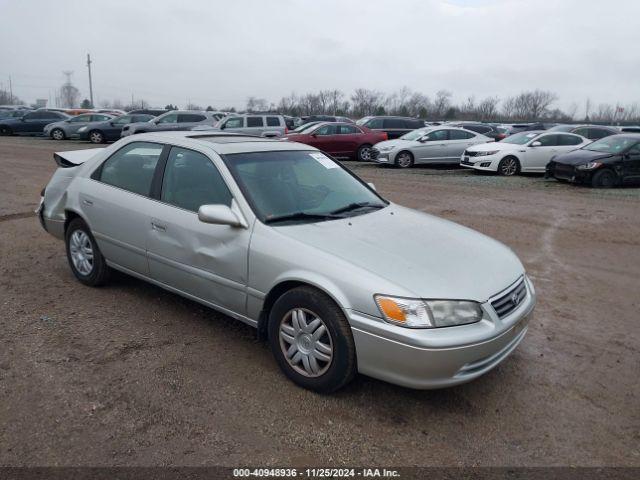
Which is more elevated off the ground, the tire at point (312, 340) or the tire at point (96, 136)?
the tire at point (96, 136)

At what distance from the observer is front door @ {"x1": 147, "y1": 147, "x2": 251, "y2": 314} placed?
3701mm

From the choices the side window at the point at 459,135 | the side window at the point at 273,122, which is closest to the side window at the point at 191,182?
the side window at the point at 459,135

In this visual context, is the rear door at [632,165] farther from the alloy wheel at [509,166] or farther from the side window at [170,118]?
the side window at [170,118]

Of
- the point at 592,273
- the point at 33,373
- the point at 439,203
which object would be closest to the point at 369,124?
the point at 439,203

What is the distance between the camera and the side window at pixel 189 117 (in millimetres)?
22719

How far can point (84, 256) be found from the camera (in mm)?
5086

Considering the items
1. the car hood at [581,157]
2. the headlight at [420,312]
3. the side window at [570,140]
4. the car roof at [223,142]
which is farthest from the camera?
the side window at [570,140]

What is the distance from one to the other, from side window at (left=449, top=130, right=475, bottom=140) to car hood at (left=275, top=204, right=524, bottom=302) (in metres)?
14.4

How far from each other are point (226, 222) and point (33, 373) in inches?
63.7

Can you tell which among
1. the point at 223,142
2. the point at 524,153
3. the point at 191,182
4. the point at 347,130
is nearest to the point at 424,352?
the point at 191,182

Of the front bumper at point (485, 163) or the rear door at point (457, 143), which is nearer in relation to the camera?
the front bumper at point (485, 163)

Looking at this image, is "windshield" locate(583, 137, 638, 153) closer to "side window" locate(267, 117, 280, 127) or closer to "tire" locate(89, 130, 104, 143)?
"side window" locate(267, 117, 280, 127)

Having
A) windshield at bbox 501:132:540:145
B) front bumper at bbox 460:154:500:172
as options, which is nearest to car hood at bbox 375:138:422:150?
front bumper at bbox 460:154:500:172

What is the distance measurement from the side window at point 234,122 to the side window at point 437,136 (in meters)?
7.49
